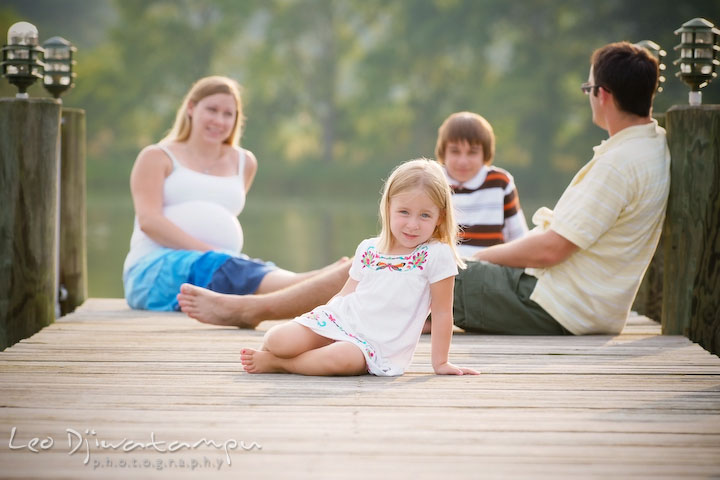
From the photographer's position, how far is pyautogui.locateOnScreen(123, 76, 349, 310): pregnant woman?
414 centimetres

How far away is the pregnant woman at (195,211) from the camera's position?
4.14m

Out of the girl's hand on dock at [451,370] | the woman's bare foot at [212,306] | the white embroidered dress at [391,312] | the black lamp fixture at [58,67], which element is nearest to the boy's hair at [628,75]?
the white embroidered dress at [391,312]

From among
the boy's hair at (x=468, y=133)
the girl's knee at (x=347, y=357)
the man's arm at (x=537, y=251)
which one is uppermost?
the boy's hair at (x=468, y=133)

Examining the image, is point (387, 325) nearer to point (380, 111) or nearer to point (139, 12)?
point (380, 111)

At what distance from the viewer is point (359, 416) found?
7.32ft

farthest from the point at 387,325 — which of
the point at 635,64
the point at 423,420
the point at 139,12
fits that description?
the point at 139,12

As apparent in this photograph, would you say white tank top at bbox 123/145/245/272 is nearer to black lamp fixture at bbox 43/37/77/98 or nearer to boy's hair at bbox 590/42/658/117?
black lamp fixture at bbox 43/37/77/98

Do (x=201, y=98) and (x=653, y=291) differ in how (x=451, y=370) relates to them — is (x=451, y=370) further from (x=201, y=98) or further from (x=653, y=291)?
(x=201, y=98)

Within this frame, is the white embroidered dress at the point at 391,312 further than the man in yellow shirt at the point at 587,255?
No

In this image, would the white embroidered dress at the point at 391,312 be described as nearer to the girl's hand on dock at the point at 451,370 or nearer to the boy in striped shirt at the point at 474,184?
the girl's hand on dock at the point at 451,370

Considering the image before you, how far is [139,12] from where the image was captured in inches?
1120

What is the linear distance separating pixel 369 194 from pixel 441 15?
5.40 meters

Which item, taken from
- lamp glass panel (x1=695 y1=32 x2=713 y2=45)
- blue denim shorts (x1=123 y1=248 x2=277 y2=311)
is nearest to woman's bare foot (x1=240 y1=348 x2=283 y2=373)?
blue denim shorts (x1=123 y1=248 x2=277 y2=311)

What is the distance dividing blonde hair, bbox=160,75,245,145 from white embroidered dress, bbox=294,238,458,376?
2056 millimetres
